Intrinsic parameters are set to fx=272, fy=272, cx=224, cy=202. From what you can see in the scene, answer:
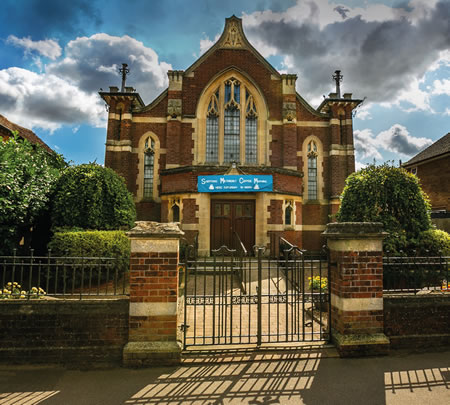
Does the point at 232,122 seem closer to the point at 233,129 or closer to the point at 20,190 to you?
the point at 233,129

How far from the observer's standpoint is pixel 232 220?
1339 cm

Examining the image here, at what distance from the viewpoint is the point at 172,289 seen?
402 centimetres

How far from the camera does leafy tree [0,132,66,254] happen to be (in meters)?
7.78

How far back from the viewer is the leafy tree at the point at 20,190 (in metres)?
7.78

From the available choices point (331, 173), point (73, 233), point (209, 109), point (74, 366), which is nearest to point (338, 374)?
point (74, 366)

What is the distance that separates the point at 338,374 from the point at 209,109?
579 inches

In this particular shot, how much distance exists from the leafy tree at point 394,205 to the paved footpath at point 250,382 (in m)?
3.47

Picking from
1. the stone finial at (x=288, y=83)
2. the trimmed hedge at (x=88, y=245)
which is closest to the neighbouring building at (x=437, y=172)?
the stone finial at (x=288, y=83)

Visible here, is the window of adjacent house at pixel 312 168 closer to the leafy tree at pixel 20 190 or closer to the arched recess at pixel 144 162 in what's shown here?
the arched recess at pixel 144 162

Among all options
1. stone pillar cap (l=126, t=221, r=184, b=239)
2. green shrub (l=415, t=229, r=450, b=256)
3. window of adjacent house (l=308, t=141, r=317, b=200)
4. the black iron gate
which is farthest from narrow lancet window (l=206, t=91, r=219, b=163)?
stone pillar cap (l=126, t=221, r=184, b=239)

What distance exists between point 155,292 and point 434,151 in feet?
83.4

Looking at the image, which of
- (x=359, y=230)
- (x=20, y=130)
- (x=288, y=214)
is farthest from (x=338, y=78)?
(x=20, y=130)

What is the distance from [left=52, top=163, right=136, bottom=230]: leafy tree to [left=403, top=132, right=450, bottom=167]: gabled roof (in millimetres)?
22048

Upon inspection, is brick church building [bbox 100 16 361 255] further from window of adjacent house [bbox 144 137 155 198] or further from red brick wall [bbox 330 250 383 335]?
red brick wall [bbox 330 250 383 335]
